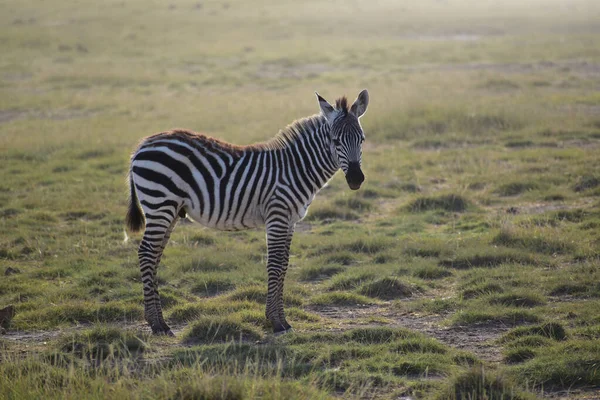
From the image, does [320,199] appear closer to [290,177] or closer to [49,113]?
[290,177]

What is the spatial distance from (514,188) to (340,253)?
4376 mm

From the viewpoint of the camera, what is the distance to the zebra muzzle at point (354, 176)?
725 centimetres

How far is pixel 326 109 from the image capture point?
7609mm

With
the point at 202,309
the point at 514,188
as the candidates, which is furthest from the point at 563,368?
the point at 514,188

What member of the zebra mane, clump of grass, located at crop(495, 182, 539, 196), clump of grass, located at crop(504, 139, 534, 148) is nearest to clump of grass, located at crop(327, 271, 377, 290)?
the zebra mane

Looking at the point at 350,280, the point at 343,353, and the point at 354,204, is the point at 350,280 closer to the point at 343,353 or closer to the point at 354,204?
the point at 343,353

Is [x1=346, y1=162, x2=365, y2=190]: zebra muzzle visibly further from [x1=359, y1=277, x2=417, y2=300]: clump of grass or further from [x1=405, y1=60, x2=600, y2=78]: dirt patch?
[x1=405, y1=60, x2=600, y2=78]: dirt patch

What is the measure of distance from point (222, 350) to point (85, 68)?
1028 inches

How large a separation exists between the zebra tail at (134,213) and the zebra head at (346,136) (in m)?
2.15

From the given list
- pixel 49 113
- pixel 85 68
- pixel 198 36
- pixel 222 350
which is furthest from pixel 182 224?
pixel 198 36

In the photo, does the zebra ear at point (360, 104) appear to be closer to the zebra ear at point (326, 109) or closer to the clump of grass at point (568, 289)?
the zebra ear at point (326, 109)

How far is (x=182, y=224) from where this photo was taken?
11.9 metres

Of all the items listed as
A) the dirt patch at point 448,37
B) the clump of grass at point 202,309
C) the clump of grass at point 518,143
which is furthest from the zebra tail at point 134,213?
the dirt patch at point 448,37

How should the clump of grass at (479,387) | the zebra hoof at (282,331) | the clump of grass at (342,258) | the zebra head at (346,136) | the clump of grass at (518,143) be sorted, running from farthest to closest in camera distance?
the clump of grass at (518,143), the clump of grass at (342,258), the zebra head at (346,136), the zebra hoof at (282,331), the clump of grass at (479,387)
